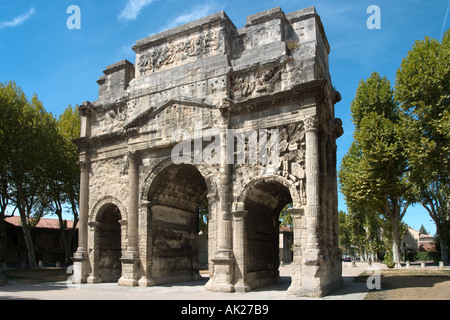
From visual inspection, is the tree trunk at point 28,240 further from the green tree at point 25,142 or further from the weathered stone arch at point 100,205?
the weathered stone arch at point 100,205

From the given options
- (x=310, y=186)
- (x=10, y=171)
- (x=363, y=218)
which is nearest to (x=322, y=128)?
(x=310, y=186)

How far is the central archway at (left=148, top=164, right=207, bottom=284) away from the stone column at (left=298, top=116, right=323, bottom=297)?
5516 mm

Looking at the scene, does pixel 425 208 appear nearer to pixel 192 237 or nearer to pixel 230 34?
pixel 192 237

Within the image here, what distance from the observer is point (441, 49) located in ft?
63.1

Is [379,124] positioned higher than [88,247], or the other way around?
[379,124]

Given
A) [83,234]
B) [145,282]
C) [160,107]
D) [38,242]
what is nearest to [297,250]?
[145,282]

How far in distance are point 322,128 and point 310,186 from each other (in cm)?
246

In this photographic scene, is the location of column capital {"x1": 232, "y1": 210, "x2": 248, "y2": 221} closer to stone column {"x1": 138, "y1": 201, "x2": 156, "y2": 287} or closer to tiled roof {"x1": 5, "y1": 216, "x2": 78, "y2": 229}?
stone column {"x1": 138, "y1": 201, "x2": 156, "y2": 287}

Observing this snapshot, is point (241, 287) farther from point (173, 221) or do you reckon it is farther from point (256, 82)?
point (256, 82)

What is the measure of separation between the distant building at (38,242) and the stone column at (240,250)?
30882mm

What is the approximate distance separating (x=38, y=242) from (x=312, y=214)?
37.9 meters

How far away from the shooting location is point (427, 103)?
62.7ft

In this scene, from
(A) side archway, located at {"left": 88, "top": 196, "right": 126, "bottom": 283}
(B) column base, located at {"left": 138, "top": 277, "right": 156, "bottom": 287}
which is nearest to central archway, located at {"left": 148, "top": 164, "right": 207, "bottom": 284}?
(B) column base, located at {"left": 138, "top": 277, "right": 156, "bottom": 287}
